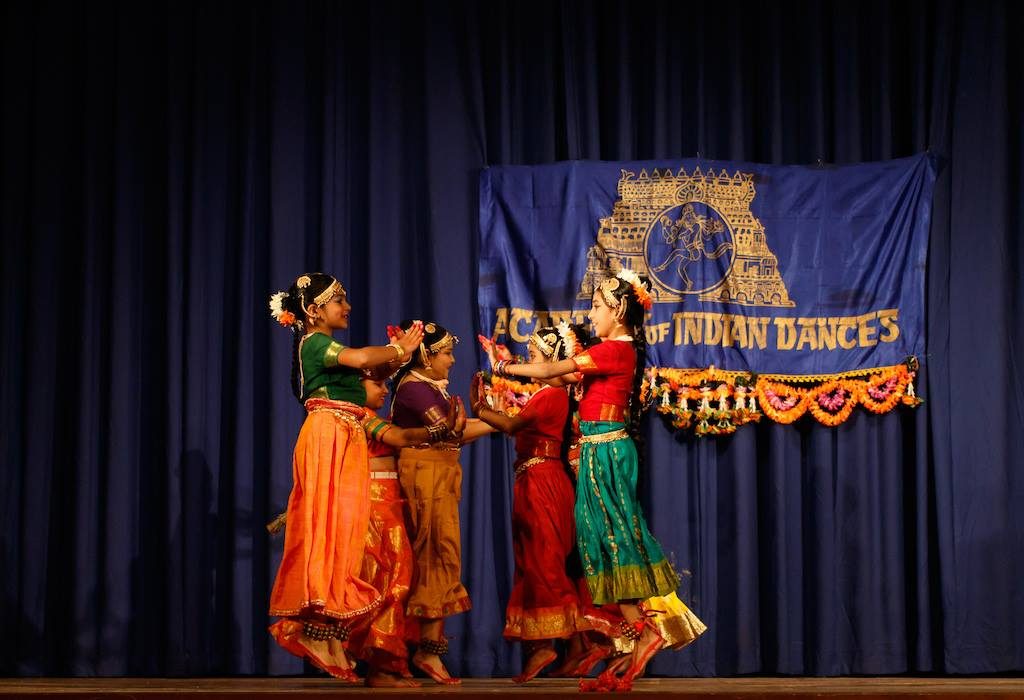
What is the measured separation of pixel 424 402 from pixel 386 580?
2.51 ft

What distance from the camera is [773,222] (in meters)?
6.10

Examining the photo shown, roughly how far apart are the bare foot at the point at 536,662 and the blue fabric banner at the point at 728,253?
1590mm

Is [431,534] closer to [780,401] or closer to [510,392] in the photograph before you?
[510,392]

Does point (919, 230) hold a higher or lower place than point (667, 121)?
lower

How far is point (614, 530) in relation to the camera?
4605 millimetres

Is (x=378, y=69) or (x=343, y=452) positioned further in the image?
(x=378, y=69)

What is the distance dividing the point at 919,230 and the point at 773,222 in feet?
2.46

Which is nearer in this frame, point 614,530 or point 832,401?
point 614,530

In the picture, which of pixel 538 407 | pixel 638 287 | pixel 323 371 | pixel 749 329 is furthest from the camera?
pixel 749 329

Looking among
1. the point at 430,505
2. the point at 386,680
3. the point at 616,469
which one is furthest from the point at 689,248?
the point at 386,680

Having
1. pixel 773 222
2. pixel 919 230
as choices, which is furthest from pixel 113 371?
pixel 919 230

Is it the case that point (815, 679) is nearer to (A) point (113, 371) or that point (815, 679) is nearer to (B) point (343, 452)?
(B) point (343, 452)

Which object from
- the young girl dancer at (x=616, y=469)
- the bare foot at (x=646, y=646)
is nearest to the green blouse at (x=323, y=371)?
the young girl dancer at (x=616, y=469)

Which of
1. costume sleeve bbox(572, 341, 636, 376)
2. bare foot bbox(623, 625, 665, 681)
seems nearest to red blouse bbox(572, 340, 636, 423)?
costume sleeve bbox(572, 341, 636, 376)
